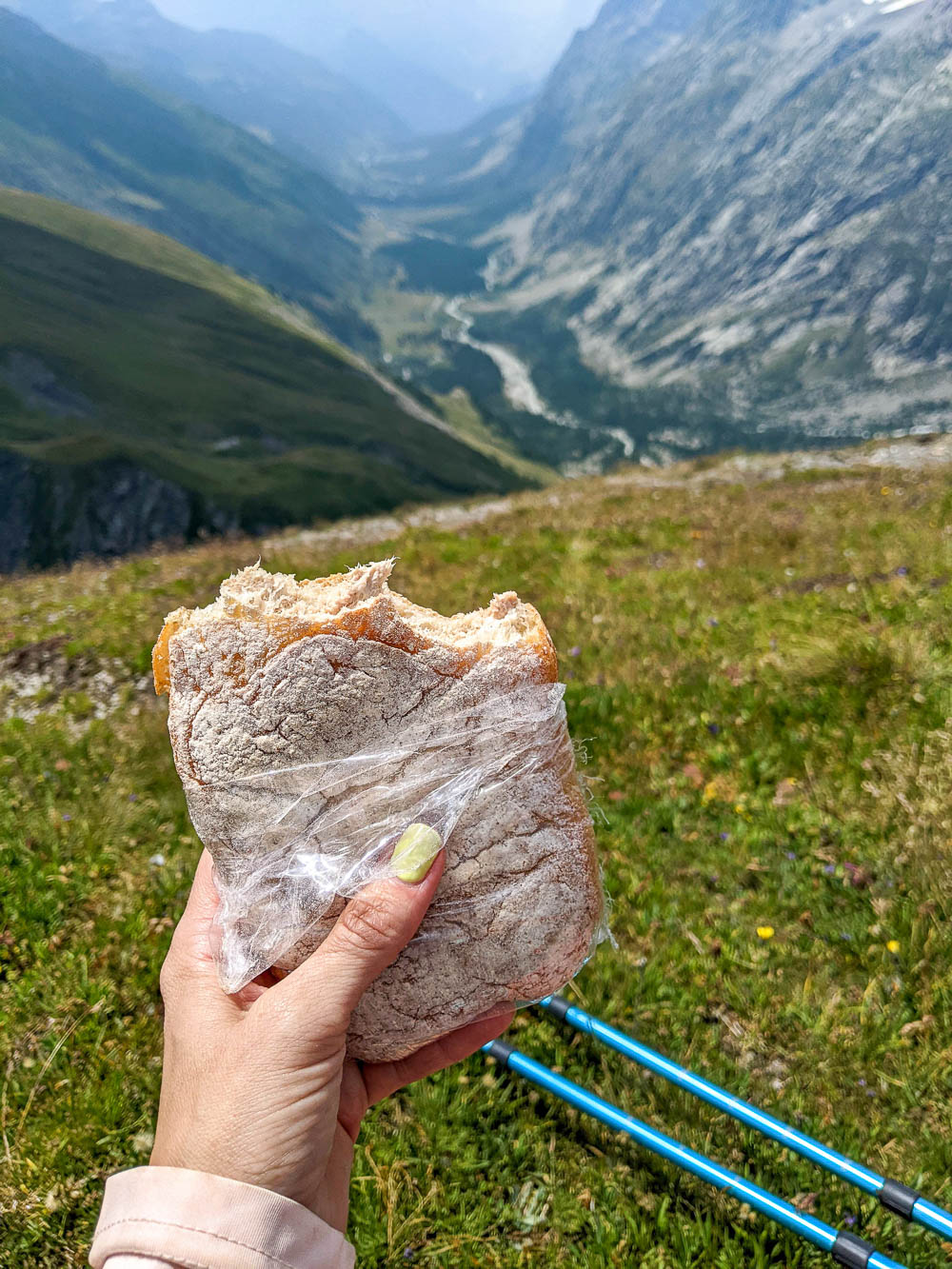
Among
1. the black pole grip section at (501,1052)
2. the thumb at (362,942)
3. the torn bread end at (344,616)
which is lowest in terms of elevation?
the black pole grip section at (501,1052)

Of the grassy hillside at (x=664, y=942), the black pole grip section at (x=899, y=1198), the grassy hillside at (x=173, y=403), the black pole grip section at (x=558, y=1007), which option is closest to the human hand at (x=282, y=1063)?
the grassy hillside at (x=664, y=942)

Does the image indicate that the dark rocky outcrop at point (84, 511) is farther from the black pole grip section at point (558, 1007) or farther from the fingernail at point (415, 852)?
the fingernail at point (415, 852)

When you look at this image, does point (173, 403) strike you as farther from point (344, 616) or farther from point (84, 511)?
point (344, 616)

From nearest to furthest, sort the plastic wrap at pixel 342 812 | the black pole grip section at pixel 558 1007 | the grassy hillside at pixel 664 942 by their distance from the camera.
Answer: the plastic wrap at pixel 342 812 → the grassy hillside at pixel 664 942 → the black pole grip section at pixel 558 1007

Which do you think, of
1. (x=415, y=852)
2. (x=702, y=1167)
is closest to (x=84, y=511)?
(x=415, y=852)

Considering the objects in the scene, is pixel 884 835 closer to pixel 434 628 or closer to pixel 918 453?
pixel 434 628

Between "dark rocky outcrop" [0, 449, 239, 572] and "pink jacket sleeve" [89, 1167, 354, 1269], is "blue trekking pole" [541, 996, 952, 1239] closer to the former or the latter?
"pink jacket sleeve" [89, 1167, 354, 1269]
